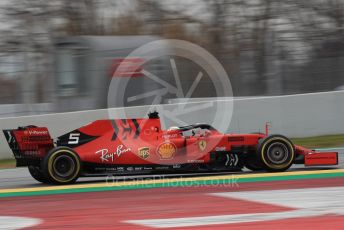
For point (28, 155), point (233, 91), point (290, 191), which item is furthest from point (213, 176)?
point (233, 91)

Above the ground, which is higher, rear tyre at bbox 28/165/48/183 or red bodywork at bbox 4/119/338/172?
red bodywork at bbox 4/119/338/172

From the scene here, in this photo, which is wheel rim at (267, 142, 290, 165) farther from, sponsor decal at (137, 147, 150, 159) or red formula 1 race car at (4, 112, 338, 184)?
sponsor decal at (137, 147, 150, 159)

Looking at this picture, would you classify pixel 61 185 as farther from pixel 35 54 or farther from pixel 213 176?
pixel 35 54

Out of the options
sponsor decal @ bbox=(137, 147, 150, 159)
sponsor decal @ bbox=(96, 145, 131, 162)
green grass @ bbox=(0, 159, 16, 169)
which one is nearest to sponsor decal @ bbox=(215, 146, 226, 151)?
sponsor decal @ bbox=(137, 147, 150, 159)

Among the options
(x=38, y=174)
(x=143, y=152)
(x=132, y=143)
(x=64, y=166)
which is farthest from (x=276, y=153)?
(x=38, y=174)

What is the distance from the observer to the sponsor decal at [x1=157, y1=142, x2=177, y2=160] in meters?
9.15

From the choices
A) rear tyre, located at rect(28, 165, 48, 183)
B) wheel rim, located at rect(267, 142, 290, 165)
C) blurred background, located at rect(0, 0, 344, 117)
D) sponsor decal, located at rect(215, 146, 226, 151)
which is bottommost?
rear tyre, located at rect(28, 165, 48, 183)

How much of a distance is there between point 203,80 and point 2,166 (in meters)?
5.49

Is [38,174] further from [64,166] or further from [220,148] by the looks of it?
[220,148]

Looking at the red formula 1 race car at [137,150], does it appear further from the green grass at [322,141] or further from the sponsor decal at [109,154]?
the green grass at [322,141]

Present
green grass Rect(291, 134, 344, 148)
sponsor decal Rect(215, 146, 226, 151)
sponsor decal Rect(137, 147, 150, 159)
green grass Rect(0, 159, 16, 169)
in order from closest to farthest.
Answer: sponsor decal Rect(137, 147, 150, 159), sponsor decal Rect(215, 146, 226, 151), green grass Rect(0, 159, 16, 169), green grass Rect(291, 134, 344, 148)

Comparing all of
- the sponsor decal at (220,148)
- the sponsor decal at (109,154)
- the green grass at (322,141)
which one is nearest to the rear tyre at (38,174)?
the sponsor decal at (109,154)

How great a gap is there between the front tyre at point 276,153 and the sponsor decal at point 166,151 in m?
1.32

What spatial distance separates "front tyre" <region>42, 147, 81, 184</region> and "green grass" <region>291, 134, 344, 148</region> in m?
7.12
